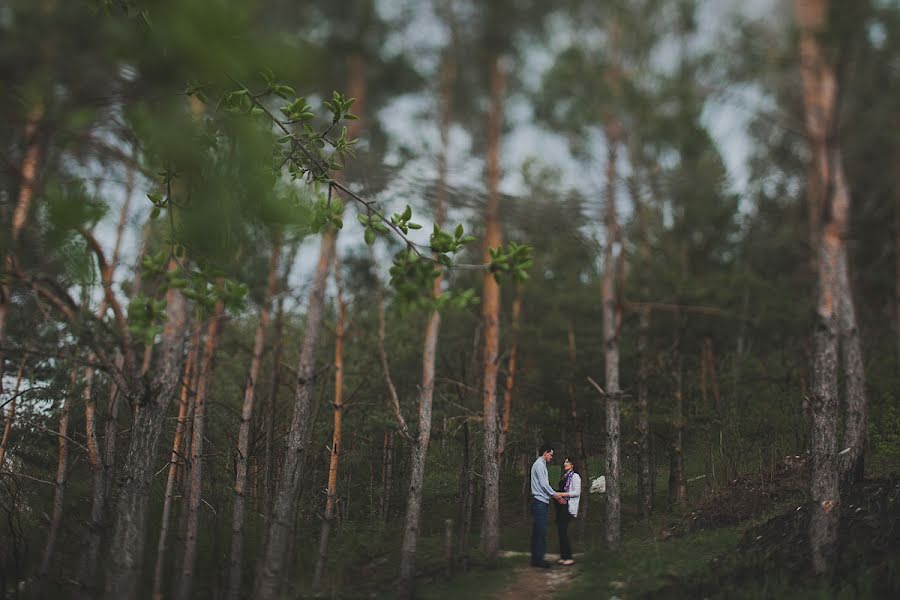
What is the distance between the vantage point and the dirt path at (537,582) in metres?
8.91

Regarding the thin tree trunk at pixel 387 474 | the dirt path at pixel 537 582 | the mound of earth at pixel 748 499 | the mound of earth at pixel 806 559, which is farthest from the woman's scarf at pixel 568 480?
the thin tree trunk at pixel 387 474

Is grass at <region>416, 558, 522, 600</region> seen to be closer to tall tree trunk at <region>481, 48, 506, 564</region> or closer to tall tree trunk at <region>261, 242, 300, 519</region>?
tall tree trunk at <region>481, 48, 506, 564</region>

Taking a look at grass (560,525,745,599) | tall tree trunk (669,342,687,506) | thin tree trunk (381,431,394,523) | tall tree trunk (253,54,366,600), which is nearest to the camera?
grass (560,525,745,599)

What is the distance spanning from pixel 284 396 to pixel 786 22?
13348mm

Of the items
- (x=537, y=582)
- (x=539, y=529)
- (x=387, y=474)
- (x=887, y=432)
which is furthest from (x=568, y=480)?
(x=387, y=474)

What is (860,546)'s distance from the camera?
25.9 ft

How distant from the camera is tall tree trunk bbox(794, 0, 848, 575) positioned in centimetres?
754

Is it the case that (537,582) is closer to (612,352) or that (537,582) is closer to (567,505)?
(567,505)

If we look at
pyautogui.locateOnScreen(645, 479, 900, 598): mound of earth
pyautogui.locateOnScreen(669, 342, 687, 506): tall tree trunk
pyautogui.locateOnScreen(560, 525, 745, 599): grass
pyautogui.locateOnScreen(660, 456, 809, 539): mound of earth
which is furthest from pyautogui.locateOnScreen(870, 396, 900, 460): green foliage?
pyautogui.locateOnScreen(669, 342, 687, 506): tall tree trunk

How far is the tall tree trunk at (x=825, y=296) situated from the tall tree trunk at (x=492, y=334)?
4341mm

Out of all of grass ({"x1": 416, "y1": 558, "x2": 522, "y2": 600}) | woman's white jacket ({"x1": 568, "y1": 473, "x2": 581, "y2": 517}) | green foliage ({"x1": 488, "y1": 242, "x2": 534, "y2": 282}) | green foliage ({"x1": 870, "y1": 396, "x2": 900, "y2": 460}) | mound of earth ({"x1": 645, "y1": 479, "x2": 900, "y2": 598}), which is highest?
green foliage ({"x1": 488, "y1": 242, "x2": 534, "y2": 282})

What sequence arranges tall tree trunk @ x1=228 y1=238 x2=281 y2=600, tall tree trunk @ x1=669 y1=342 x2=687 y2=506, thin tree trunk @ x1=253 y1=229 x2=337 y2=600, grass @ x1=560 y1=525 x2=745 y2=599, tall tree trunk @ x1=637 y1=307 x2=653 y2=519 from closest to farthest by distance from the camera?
grass @ x1=560 y1=525 x2=745 y2=599
thin tree trunk @ x1=253 y1=229 x2=337 y2=600
tall tree trunk @ x1=228 y1=238 x2=281 y2=600
tall tree trunk @ x1=637 y1=307 x2=653 y2=519
tall tree trunk @ x1=669 y1=342 x2=687 y2=506

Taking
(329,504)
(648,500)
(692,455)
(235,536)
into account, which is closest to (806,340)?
(692,455)

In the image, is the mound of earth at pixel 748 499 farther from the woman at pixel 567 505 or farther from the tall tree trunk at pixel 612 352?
the woman at pixel 567 505
